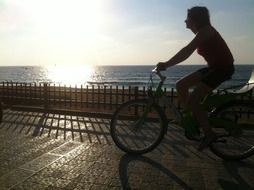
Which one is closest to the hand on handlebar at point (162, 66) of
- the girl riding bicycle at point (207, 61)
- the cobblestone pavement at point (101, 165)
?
the girl riding bicycle at point (207, 61)

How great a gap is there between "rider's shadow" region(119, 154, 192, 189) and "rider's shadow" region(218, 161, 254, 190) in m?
0.53

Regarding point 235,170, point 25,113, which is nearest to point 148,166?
point 235,170

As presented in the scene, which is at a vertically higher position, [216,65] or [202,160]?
[216,65]

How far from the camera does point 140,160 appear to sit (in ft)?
17.0

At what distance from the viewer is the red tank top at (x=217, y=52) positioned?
4.76 m

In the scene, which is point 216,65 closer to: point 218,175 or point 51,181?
point 218,175

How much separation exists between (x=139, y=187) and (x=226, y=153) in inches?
75.1

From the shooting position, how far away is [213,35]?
188 inches

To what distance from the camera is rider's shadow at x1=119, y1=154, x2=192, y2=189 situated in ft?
13.6

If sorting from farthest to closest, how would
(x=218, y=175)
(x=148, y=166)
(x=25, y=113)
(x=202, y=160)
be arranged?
(x=25, y=113) → (x=202, y=160) → (x=148, y=166) → (x=218, y=175)

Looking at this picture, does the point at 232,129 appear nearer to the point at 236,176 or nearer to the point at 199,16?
the point at 236,176

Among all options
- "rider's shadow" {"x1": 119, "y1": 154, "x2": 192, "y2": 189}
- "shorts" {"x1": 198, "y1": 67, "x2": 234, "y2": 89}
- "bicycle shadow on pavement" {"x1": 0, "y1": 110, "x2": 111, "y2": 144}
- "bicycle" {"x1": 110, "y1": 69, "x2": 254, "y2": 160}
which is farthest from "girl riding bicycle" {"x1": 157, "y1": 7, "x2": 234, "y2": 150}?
"bicycle shadow on pavement" {"x1": 0, "y1": 110, "x2": 111, "y2": 144}

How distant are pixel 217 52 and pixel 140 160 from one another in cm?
199

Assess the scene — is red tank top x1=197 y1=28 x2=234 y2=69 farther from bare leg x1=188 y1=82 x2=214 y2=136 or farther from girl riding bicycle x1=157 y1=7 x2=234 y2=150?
bare leg x1=188 y1=82 x2=214 y2=136
